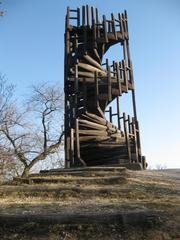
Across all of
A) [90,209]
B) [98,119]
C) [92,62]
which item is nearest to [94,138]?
[98,119]

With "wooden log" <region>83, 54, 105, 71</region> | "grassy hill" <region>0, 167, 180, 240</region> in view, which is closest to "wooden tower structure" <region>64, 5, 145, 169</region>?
"wooden log" <region>83, 54, 105, 71</region>

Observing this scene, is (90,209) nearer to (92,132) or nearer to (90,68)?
(92,132)

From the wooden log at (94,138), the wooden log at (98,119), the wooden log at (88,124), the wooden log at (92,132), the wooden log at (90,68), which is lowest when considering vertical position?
the wooden log at (94,138)

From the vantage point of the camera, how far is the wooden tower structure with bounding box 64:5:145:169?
14.7m

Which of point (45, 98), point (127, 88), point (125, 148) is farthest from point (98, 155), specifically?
point (45, 98)

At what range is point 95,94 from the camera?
51.8 feet

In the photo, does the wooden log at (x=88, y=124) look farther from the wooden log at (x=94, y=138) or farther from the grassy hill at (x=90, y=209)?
the grassy hill at (x=90, y=209)

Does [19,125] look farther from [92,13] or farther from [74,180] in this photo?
[74,180]

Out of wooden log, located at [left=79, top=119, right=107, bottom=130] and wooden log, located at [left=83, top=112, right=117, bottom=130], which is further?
wooden log, located at [left=83, top=112, right=117, bottom=130]

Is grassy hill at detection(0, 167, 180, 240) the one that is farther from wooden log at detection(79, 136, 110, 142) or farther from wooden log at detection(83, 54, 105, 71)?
wooden log at detection(83, 54, 105, 71)

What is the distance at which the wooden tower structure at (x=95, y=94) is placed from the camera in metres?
14.7

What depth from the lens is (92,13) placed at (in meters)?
17.3

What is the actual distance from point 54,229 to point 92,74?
11.8 m

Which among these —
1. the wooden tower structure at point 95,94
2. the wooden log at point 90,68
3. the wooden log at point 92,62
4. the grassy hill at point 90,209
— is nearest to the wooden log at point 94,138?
the wooden tower structure at point 95,94
